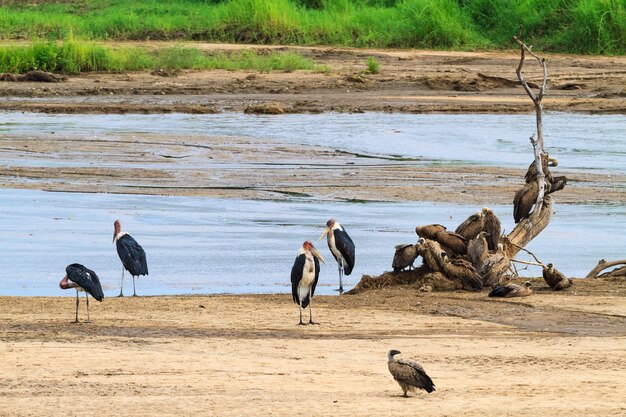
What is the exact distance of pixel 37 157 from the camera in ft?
75.6

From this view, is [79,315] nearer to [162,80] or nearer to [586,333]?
[586,333]

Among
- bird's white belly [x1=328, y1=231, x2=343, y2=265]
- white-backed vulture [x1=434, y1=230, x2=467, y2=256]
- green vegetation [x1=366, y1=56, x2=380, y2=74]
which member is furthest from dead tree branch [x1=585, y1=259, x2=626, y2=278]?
green vegetation [x1=366, y1=56, x2=380, y2=74]

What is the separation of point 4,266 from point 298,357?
217 inches

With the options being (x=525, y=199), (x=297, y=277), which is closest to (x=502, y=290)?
(x=525, y=199)

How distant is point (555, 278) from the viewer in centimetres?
1312

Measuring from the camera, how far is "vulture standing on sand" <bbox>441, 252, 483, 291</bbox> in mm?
13219

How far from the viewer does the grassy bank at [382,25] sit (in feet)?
135

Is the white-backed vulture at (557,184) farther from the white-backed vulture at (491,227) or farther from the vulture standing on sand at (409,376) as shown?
the vulture standing on sand at (409,376)

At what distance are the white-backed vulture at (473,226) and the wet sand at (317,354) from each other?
0.88 metres

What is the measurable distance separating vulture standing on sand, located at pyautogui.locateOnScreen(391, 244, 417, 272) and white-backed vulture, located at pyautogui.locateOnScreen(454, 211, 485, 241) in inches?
28.8

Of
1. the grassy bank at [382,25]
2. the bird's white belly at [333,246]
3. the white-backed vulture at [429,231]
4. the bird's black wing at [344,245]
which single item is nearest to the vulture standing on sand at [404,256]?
the white-backed vulture at [429,231]

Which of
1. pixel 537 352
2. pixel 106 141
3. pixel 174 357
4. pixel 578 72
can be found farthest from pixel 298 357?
pixel 578 72

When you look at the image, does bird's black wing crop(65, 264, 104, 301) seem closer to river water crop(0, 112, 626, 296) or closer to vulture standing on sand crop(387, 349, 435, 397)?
river water crop(0, 112, 626, 296)

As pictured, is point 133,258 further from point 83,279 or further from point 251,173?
point 251,173
